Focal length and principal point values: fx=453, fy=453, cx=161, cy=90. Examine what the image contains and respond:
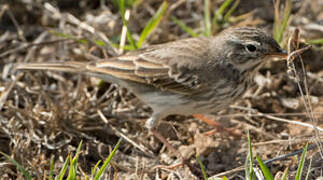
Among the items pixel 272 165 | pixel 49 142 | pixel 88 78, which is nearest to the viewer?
pixel 272 165

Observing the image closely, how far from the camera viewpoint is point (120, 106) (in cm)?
581

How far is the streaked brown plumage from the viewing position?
15.8 ft

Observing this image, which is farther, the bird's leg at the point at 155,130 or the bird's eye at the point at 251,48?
the bird's leg at the point at 155,130

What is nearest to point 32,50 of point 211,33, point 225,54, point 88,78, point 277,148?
point 88,78

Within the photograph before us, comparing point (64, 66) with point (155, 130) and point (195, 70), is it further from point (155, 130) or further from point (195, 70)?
point (195, 70)

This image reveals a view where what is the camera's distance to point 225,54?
16.2ft

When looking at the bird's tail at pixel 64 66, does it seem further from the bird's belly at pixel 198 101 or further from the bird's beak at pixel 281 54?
the bird's beak at pixel 281 54

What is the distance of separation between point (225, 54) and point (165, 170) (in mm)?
1426

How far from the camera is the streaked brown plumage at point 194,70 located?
4.80 m

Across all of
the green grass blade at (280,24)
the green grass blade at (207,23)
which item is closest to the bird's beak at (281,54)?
the green grass blade at (280,24)

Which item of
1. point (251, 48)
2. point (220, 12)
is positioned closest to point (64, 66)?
point (251, 48)

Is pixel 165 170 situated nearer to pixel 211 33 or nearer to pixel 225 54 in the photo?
pixel 225 54

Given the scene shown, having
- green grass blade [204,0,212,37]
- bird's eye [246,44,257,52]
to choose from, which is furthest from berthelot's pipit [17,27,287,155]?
green grass blade [204,0,212,37]

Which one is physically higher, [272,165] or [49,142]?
[49,142]
